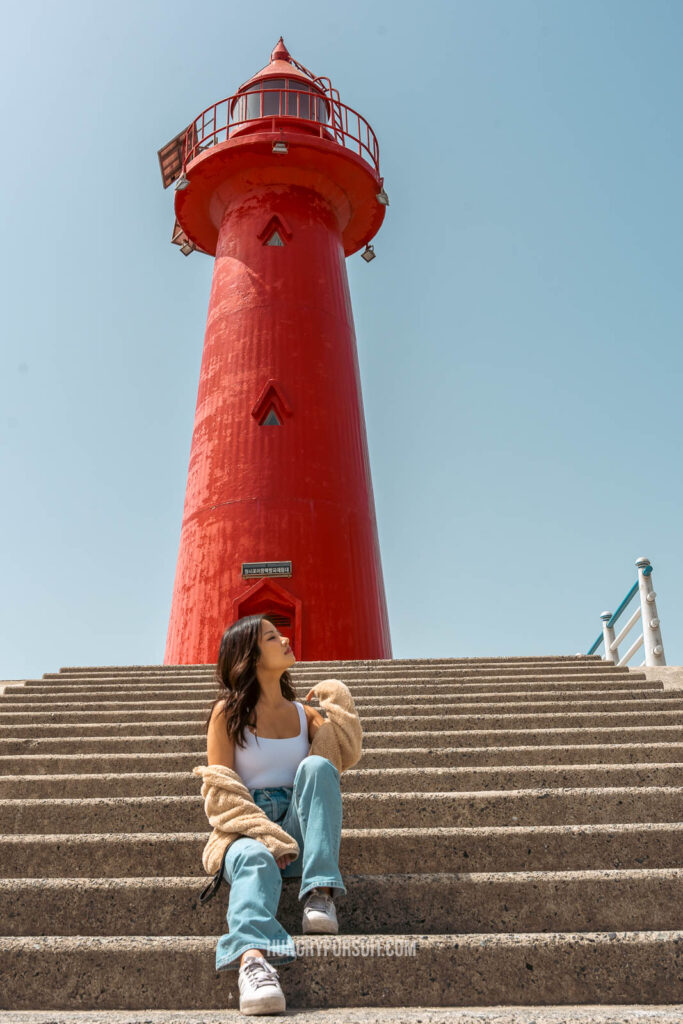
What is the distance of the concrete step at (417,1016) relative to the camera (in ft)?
7.67

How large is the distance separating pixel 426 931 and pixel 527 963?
474mm

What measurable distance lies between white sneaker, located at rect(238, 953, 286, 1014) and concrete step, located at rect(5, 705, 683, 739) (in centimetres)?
279

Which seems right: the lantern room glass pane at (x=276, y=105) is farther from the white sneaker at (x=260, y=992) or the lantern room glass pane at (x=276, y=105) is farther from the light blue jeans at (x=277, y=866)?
the white sneaker at (x=260, y=992)

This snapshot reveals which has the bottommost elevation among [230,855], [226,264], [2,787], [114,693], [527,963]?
[527,963]

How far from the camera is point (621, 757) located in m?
4.79

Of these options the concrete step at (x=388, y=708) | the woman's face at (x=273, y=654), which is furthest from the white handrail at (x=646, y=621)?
the woman's face at (x=273, y=654)

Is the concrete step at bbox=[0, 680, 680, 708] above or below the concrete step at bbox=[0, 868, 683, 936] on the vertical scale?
above

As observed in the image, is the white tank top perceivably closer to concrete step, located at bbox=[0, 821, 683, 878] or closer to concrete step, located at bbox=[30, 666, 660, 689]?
concrete step, located at bbox=[0, 821, 683, 878]

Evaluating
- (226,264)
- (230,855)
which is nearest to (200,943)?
(230,855)

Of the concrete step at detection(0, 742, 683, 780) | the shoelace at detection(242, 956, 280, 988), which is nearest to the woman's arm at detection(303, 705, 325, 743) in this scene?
the shoelace at detection(242, 956, 280, 988)

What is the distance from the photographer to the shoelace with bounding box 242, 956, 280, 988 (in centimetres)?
248

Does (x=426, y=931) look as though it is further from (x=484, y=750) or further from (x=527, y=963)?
(x=484, y=750)

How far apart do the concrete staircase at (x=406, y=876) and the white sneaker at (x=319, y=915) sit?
0.06 meters

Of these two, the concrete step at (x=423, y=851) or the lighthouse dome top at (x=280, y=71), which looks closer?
the concrete step at (x=423, y=851)
